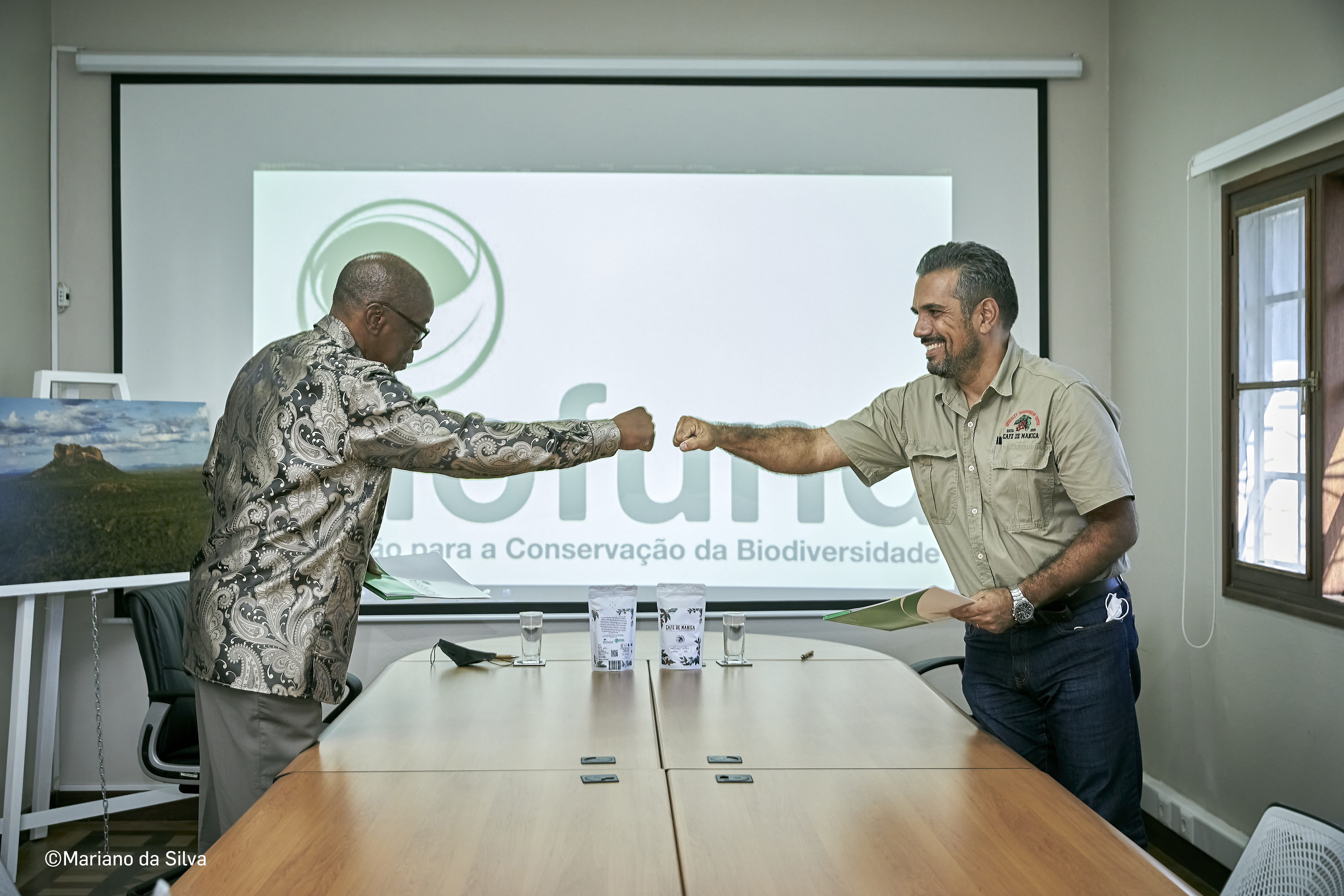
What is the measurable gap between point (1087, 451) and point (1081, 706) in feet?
1.91

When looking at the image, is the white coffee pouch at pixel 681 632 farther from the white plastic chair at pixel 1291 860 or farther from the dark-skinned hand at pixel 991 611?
the white plastic chair at pixel 1291 860

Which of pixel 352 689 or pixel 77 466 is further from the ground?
pixel 77 466

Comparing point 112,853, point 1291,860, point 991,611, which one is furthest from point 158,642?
point 1291,860

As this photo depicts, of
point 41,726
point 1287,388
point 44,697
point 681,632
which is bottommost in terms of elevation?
point 41,726

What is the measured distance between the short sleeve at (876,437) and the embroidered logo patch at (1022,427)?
13.8 inches

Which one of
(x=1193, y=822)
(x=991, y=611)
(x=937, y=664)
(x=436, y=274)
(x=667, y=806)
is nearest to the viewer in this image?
(x=667, y=806)

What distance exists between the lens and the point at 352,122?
160 inches

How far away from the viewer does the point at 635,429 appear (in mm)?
2430

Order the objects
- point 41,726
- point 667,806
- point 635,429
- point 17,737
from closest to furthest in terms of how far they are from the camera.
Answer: point 667,806
point 635,429
point 17,737
point 41,726

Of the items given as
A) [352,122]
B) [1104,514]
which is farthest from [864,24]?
[1104,514]

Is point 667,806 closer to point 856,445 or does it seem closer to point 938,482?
point 938,482

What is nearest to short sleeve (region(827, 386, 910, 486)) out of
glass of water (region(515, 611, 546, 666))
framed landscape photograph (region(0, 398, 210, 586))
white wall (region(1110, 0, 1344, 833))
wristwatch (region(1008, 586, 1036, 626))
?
wristwatch (region(1008, 586, 1036, 626))

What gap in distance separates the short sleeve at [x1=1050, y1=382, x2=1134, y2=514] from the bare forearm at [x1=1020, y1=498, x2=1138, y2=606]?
1.7 inches

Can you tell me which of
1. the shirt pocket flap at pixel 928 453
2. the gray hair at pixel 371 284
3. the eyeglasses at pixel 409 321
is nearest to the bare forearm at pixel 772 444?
the shirt pocket flap at pixel 928 453
